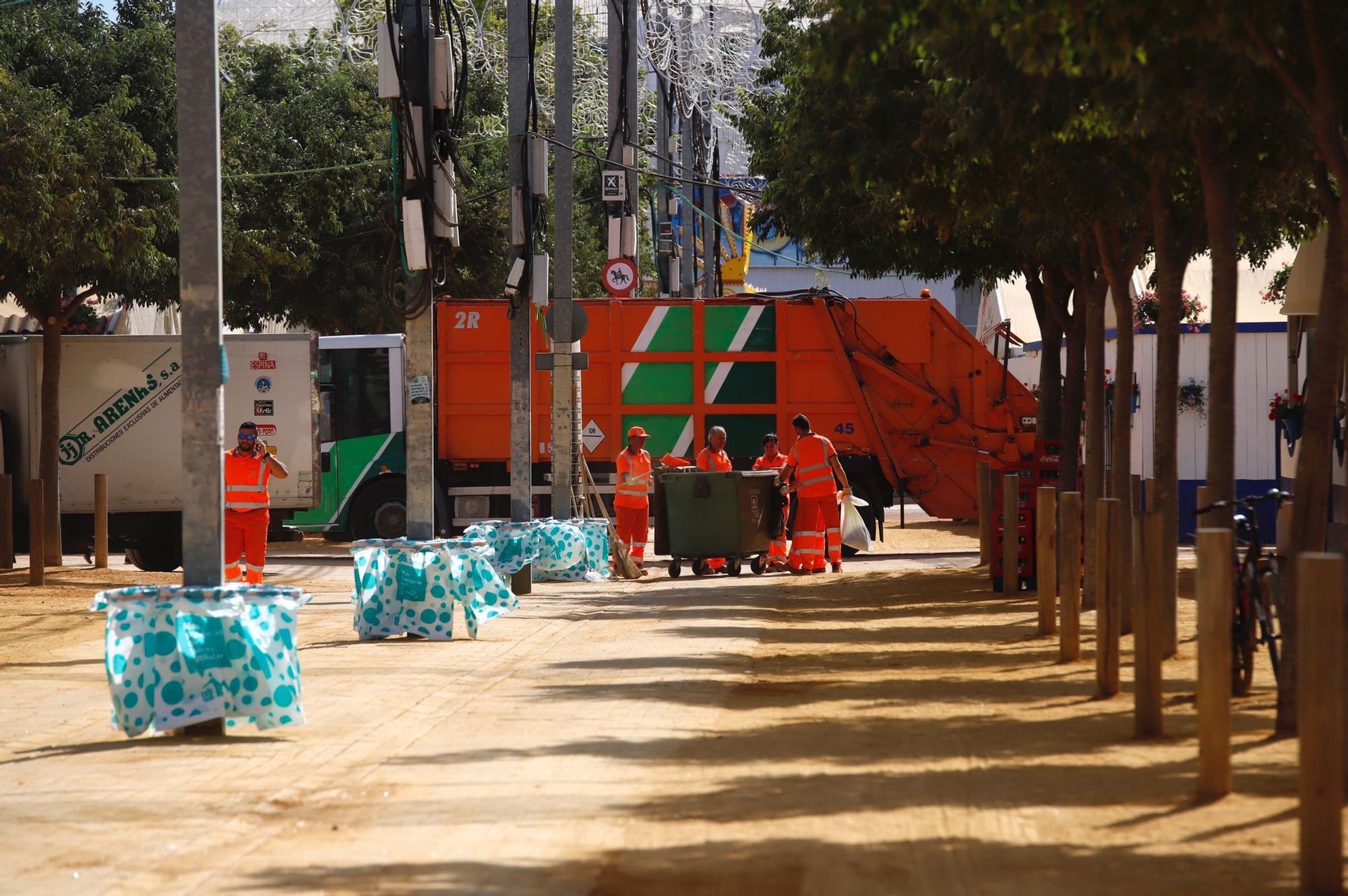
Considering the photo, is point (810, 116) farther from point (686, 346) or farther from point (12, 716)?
point (686, 346)

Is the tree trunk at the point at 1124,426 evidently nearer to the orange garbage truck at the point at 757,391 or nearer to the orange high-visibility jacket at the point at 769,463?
the orange high-visibility jacket at the point at 769,463

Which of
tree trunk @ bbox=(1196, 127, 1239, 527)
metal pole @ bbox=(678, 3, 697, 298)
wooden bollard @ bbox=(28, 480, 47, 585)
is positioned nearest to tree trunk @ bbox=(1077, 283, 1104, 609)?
tree trunk @ bbox=(1196, 127, 1239, 527)

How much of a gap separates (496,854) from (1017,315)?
30.2m

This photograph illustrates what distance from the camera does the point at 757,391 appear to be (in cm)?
2500

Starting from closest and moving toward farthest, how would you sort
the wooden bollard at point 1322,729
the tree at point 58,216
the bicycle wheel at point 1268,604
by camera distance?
1. the wooden bollard at point 1322,729
2. the bicycle wheel at point 1268,604
3. the tree at point 58,216

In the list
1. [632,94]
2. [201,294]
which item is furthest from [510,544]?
[201,294]

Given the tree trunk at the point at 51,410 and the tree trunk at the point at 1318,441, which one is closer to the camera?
the tree trunk at the point at 1318,441

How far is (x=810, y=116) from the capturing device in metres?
14.3

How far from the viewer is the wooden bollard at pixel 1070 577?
11.0 metres

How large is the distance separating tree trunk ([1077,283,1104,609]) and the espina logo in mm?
11848

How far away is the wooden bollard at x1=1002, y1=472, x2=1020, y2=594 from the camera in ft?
53.0

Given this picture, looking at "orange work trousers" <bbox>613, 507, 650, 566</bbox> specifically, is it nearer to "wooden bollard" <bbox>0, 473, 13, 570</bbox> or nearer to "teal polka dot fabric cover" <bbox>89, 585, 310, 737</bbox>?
"wooden bollard" <bbox>0, 473, 13, 570</bbox>

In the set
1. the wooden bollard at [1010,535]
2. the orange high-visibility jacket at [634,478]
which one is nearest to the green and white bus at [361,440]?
the orange high-visibility jacket at [634,478]

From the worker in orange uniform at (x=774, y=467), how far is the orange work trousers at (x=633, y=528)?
1.54m
